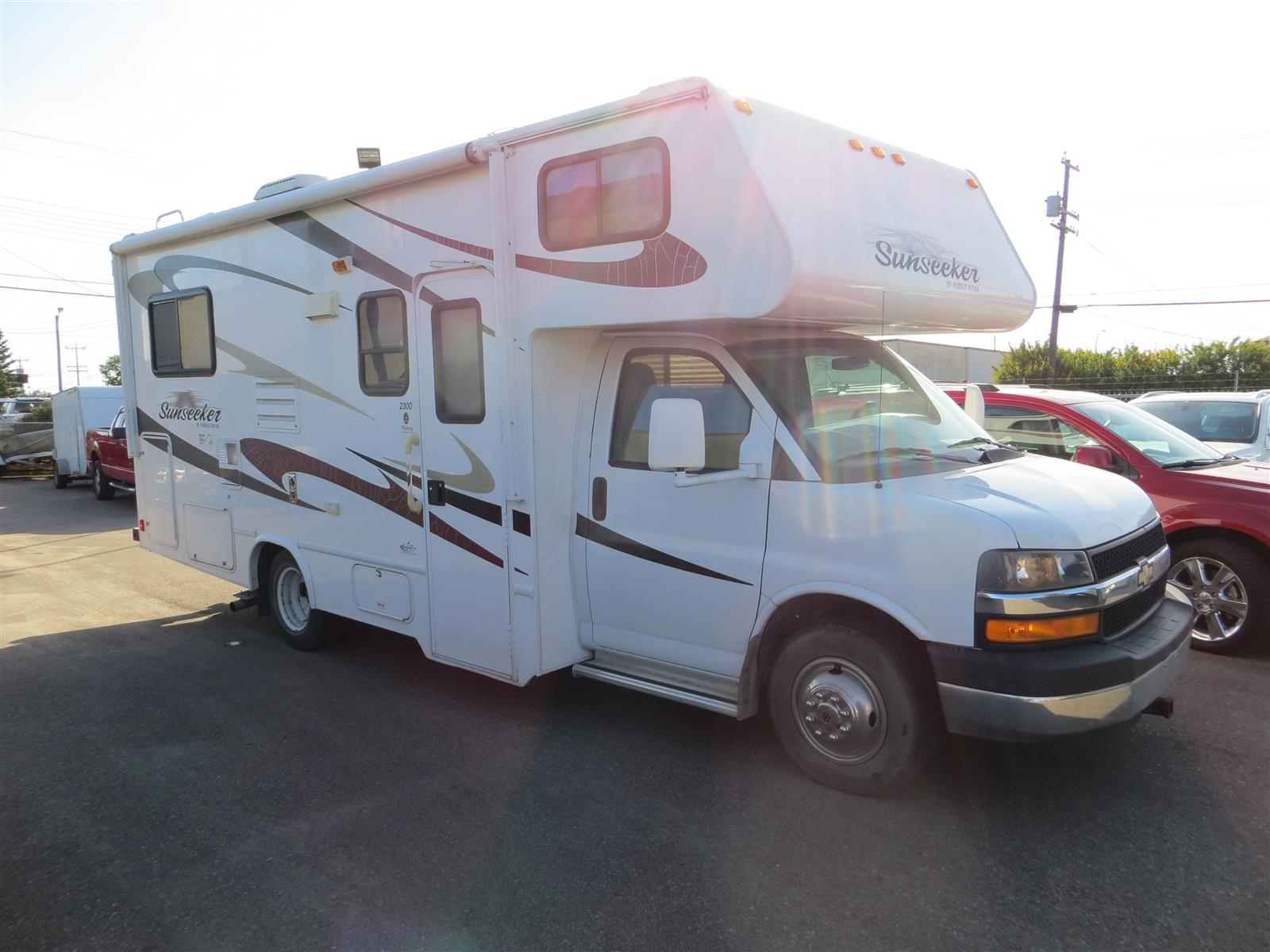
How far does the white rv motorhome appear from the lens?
369cm

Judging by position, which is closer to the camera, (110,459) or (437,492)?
(437,492)

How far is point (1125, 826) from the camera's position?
3744 mm

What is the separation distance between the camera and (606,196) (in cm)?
432

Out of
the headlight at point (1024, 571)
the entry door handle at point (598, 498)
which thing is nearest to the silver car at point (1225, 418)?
the headlight at point (1024, 571)

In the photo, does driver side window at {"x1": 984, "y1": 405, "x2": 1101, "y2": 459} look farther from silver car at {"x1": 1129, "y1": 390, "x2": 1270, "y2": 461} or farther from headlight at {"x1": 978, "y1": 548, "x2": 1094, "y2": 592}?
headlight at {"x1": 978, "y1": 548, "x2": 1094, "y2": 592}

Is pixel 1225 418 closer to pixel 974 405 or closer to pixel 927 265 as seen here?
pixel 974 405

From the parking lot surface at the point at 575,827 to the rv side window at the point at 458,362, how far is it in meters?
1.84

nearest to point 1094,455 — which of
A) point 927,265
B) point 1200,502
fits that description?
point 1200,502

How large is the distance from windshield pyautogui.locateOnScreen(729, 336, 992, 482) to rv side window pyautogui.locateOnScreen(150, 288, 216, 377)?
4.57m

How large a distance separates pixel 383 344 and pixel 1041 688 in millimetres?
4112

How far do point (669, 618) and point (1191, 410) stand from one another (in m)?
6.96

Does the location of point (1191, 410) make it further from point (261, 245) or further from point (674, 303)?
point (261, 245)

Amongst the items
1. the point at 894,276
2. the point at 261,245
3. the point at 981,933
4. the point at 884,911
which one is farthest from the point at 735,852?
the point at 261,245

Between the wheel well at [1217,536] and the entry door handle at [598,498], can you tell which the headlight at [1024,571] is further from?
the wheel well at [1217,536]
